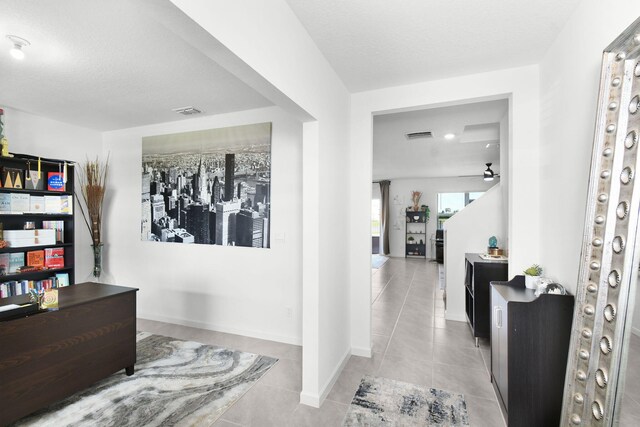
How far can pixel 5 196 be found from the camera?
3.14 metres

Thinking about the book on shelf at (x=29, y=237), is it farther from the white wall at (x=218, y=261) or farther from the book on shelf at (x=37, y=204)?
the white wall at (x=218, y=261)

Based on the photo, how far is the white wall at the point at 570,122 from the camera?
61.6 inches

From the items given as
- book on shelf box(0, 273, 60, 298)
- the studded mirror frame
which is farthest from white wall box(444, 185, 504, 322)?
book on shelf box(0, 273, 60, 298)

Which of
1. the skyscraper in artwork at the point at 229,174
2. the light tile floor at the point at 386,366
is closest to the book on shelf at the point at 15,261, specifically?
the light tile floor at the point at 386,366

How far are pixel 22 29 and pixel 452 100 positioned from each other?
10.4 ft

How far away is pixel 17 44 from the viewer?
203cm

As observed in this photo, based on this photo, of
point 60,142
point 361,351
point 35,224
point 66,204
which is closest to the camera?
point 361,351

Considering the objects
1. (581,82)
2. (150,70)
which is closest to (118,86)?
(150,70)

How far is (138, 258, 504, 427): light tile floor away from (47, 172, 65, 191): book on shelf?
190 centimetres

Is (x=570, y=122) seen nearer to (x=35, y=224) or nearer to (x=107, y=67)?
(x=107, y=67)

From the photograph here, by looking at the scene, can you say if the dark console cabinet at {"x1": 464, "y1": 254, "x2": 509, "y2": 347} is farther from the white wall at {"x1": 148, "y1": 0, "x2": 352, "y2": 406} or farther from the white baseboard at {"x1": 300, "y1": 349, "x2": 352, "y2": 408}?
the white baseboard at {"x1": 300, "y1": 349, "x2": 352, "y2": 408}

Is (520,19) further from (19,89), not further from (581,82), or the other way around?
(19,89)

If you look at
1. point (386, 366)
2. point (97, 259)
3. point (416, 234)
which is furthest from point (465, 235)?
point (416, 234)

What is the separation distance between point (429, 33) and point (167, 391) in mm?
3284
